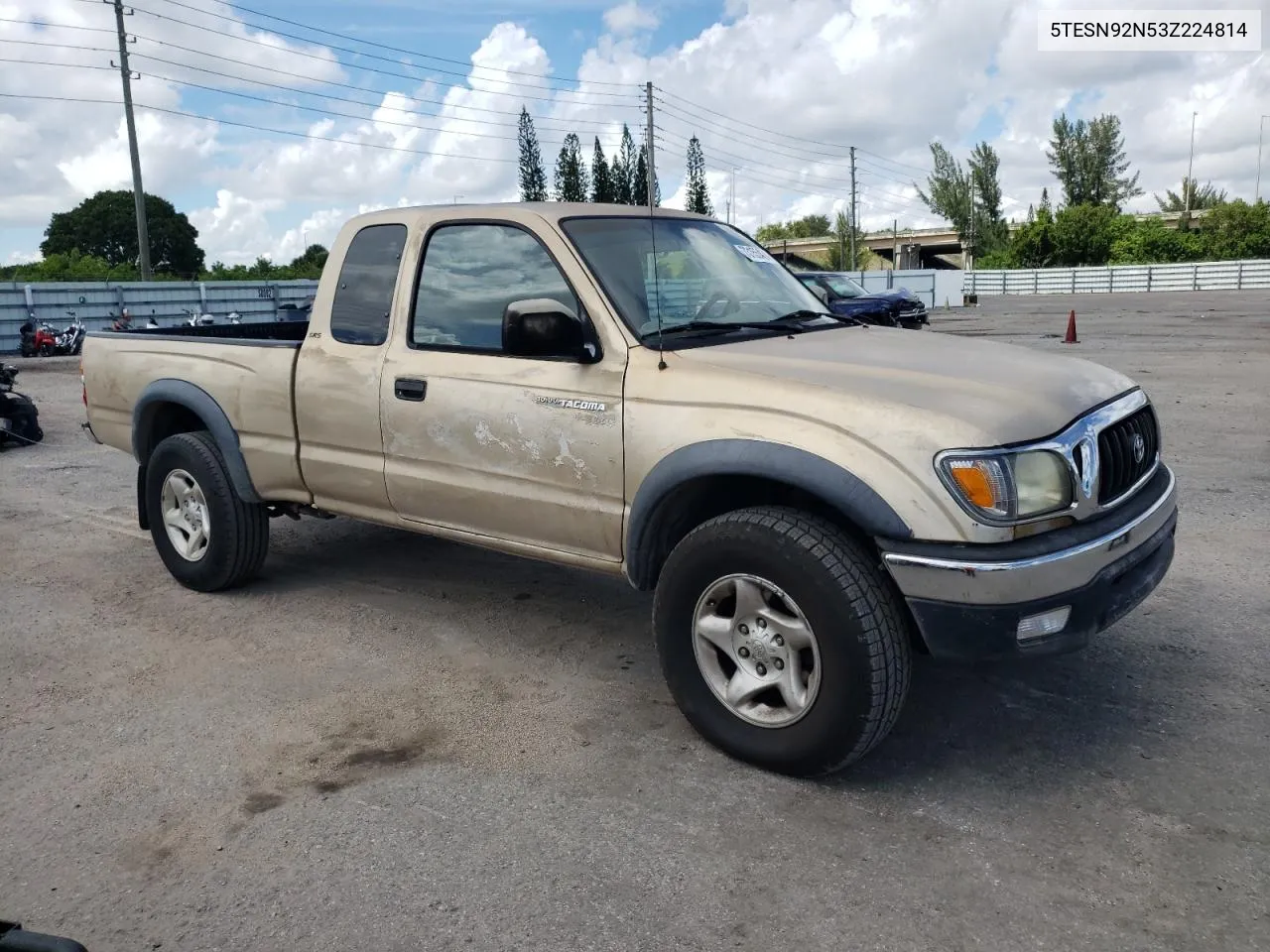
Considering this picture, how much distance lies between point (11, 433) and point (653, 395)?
28.9 feet

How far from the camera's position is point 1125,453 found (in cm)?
349

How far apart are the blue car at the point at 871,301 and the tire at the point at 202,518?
1755 centimetres

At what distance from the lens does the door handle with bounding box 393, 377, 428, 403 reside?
4.30 meters

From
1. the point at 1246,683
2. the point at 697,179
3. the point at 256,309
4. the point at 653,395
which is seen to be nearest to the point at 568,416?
the point at 653,395

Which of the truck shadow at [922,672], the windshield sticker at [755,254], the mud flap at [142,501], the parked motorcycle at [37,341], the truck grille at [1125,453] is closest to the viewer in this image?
the truck grille at [1125,453]

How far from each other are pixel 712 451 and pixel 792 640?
649mm

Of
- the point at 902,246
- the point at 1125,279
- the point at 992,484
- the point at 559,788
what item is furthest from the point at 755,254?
the point at 902,246

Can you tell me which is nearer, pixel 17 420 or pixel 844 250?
pixel 17 420

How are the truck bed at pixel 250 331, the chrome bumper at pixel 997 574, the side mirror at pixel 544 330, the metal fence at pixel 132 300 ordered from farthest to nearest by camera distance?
1. the metal fence at pixel 132 300
2. the truck bed at pixel 250 331
3. the side mirror at pixel 544 330
4. the chrome bumper at pixel 997 574

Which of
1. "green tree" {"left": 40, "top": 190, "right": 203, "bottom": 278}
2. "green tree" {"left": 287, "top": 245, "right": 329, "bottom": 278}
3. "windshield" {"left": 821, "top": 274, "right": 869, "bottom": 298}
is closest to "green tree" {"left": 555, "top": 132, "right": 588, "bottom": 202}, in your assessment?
"green tree" {"left": 287, "top": 245, "right": 329, "bottom": 278}

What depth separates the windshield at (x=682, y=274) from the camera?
3.97 m

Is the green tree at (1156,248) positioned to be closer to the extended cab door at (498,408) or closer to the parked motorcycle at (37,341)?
the parked motorcycle at (37,341)

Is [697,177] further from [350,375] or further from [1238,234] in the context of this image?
[350,375]

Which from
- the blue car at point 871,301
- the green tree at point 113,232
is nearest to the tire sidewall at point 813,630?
the blue car at point 871,301
